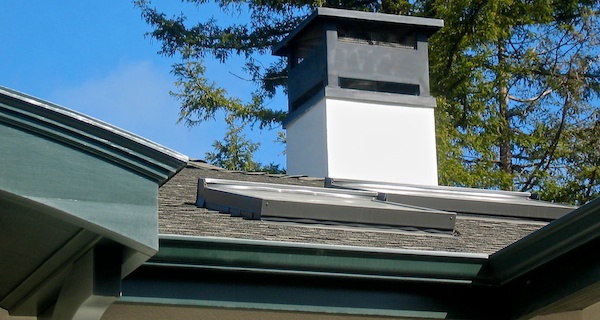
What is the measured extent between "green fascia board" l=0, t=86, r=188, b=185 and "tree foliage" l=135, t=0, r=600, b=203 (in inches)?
478

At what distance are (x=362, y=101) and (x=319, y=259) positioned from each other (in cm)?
475

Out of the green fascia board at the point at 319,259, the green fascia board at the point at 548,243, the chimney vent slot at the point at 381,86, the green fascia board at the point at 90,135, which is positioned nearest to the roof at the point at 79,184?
the green fascia board at the point at 90,135

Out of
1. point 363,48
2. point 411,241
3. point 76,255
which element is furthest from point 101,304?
point 363,48

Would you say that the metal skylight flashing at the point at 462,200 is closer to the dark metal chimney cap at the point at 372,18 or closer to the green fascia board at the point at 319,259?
the green fascia board at the point at 319,259

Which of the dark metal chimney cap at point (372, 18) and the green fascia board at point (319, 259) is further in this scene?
the dark metal chimney cap at point (372, 18)

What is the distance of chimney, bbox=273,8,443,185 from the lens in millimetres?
8906

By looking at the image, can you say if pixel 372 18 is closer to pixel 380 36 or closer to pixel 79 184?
pixel 380 36

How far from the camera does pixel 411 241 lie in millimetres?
5246

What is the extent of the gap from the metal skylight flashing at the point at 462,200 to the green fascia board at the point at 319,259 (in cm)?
220

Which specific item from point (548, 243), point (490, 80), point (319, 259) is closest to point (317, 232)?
point (319, 259)

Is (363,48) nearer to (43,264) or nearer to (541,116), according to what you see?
(43,264)

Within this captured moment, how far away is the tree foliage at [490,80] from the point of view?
55.2 feet

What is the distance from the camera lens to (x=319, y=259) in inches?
178

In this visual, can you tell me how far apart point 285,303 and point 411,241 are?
962mm
